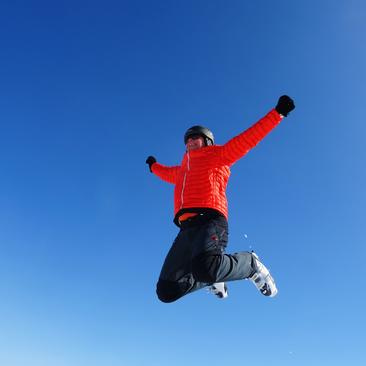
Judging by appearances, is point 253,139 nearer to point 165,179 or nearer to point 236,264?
point 236,264

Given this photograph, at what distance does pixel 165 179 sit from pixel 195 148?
1.25 meters

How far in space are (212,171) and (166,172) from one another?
172 cm

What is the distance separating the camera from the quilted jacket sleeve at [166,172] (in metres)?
7.38

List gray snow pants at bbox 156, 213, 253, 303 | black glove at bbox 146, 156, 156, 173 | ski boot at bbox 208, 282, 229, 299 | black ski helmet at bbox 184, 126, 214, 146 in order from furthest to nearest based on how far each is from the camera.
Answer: black glove at bbox 146, 156, 156, 173
black ski helmet at bbox 184, 126, 214, 146
ski boot at bbox 208, 282, 229, 299
gray snow pants at bbox 156, 213, 253, 303

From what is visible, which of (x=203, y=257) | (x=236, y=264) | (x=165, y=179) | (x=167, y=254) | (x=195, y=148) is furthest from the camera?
(x=165, y=179)

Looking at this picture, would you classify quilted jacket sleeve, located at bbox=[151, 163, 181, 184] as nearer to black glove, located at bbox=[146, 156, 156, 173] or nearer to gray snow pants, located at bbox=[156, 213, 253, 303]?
black glove, located at bbox=[146, 156, 156, 173]

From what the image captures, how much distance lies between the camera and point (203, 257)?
5.10 metres

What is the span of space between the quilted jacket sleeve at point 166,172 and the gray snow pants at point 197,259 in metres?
1.70

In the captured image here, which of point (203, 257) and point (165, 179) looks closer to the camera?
point (203, 257)

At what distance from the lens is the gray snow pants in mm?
5160

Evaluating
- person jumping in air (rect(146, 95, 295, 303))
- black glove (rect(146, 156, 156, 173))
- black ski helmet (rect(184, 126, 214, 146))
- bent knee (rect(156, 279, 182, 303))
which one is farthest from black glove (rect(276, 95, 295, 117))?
black glove (rect(146, 156, 156, 173))

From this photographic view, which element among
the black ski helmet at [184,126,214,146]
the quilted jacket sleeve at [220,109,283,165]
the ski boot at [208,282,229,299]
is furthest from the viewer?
the black ski helmet at [184,126,214,146]

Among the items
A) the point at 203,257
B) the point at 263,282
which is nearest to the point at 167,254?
the point at 203,257

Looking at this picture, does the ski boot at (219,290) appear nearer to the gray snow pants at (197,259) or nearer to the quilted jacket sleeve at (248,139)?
the gray snow pants at (197,259)
